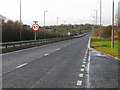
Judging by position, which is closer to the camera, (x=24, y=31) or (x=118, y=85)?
(x=118, y=85)

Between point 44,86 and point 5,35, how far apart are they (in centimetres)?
4861

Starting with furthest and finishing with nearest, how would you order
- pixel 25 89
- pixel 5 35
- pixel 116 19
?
1. pixel 5 35
2. pixel 116 19
3. pixel 25 89

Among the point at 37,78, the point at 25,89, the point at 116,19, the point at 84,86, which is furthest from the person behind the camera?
the point at 116,19

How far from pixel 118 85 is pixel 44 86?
8.09 feet

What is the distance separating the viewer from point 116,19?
4925cm

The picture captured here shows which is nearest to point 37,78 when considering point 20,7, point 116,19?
point 20,7

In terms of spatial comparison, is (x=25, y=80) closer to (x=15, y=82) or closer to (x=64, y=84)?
(x=15, y=82)

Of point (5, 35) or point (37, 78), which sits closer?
point (37, 78)

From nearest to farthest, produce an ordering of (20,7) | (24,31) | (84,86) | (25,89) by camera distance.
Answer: (25,89) < (84,86) < (20,7) < (24,31)

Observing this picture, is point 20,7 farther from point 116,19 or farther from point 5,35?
point 116,19

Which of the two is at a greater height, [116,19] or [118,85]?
[116,19]

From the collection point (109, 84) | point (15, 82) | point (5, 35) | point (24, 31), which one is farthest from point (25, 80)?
point (24, 31)

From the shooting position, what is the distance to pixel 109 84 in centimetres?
782

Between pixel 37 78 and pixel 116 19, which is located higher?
pixel 116 19
